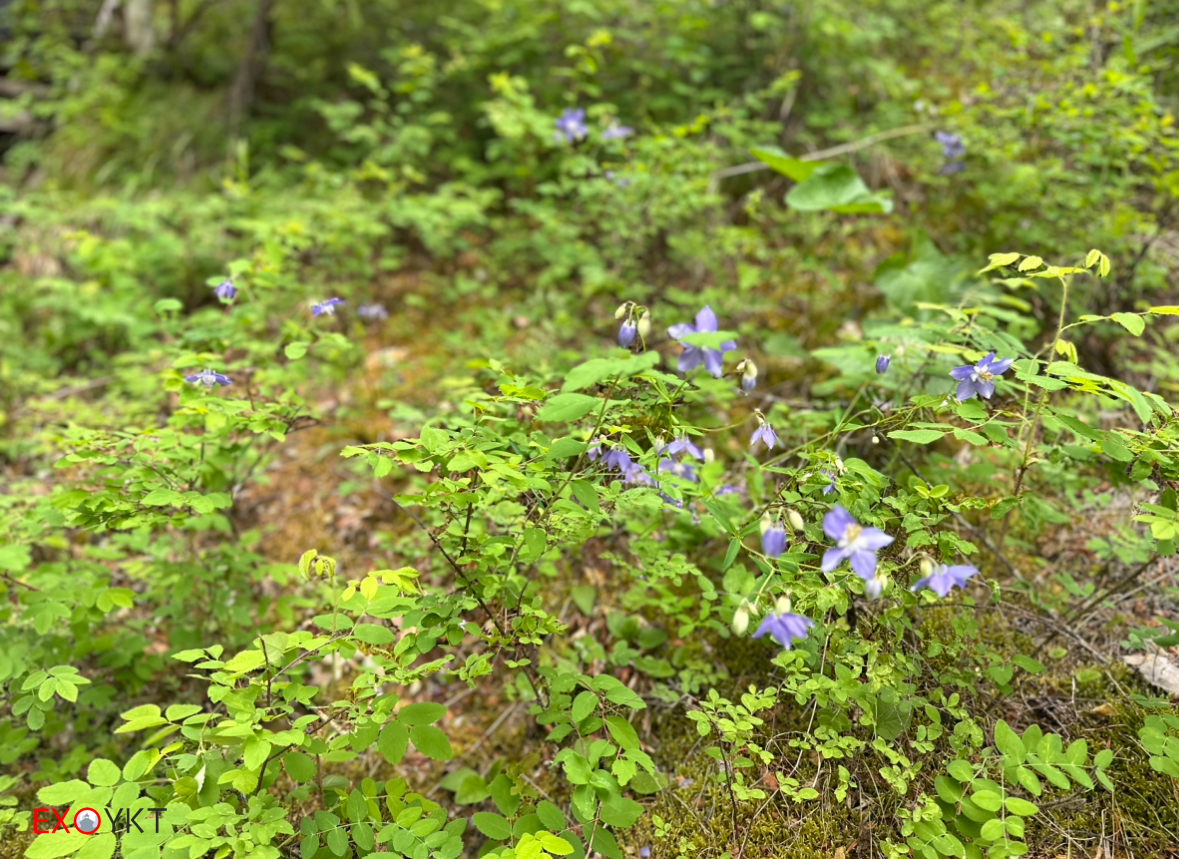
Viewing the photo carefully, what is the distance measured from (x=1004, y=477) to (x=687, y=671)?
1.41m

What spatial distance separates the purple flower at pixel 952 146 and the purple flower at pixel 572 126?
1.83 meters

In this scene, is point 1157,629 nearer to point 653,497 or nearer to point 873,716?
point 873,716

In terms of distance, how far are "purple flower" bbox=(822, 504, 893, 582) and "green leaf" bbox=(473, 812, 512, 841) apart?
1036 mm

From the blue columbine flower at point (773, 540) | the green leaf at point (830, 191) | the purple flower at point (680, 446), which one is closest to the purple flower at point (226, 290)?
the purple flower at point (680, 446)

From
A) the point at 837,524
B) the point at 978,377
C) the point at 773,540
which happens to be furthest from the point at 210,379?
the point at 978,377

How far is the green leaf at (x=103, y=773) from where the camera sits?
159cm

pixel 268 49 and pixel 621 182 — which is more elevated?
pixel 268 49

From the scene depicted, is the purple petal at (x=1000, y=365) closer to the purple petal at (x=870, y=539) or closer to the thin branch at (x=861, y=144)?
the purple petal at (x=870, y=539)

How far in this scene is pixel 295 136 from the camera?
4.95m

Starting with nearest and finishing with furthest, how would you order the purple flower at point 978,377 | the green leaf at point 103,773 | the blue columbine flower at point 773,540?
1. the blue columbine flower at point 773,540
2. the green leaf at point 103,773
3. the purple flower at point 978,377

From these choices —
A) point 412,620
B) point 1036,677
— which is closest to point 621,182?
point 412,620

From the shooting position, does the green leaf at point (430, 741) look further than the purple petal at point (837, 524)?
Yes

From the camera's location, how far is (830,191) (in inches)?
124

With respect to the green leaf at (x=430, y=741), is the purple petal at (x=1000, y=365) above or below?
above
